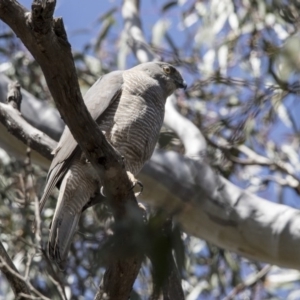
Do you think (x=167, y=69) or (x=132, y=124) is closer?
(x=132, y=124)

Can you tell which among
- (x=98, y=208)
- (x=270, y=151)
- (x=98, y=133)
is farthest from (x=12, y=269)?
(x=270, y=151)

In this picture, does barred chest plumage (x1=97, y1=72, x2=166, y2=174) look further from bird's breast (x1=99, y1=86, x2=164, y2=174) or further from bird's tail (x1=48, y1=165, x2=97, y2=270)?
bird's tail (x1=48, y1=165, x2=97, y2=270)

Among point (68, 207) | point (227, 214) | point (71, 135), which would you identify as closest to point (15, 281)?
point (68, 207)

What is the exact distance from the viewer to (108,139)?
304 centimetres

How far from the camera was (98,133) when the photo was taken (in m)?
2.14

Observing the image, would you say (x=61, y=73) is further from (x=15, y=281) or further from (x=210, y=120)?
(x=210, y=120)

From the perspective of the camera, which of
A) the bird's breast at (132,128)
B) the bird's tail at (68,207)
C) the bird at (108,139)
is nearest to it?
the bird's tail at (68,207)

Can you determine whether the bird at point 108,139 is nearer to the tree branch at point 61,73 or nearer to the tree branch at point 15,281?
the tree branch at point 15,281

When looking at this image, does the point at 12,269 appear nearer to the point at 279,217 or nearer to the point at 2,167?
the point at 279,217

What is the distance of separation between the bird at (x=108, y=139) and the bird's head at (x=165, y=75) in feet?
0.33

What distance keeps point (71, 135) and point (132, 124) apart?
31 centimetres

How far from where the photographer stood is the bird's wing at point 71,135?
288cm

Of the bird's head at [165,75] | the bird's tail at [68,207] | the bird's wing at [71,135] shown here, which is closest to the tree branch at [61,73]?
the bird's tail at [68,207]

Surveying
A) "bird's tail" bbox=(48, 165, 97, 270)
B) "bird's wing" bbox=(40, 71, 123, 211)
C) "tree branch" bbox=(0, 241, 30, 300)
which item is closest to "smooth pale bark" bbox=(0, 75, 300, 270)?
"bird's tail" bbox=(48, 165, 97, 270)
